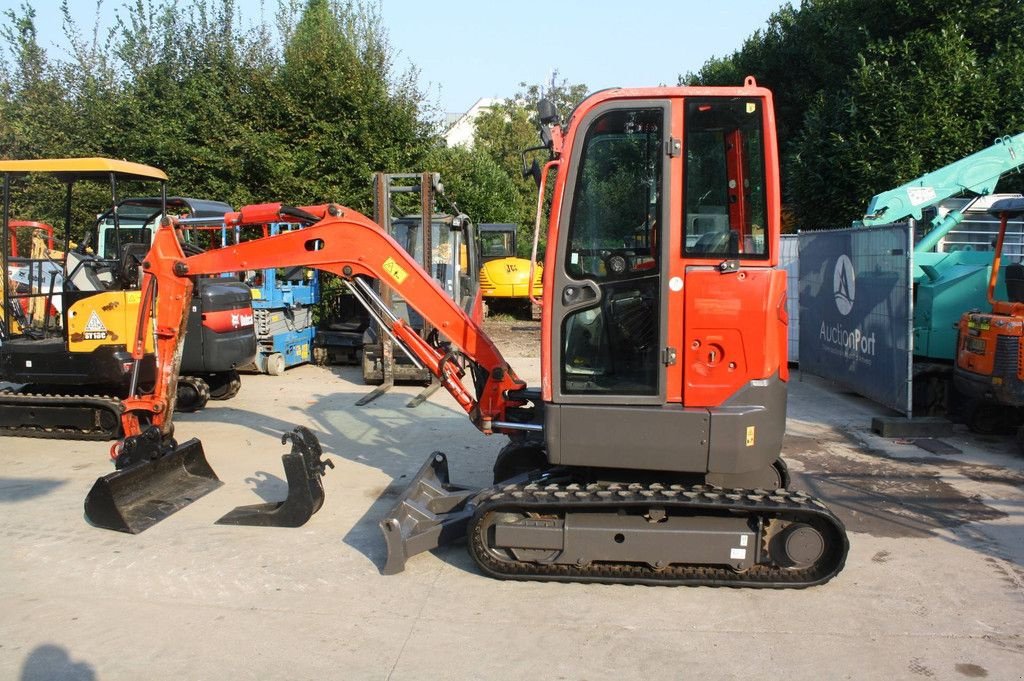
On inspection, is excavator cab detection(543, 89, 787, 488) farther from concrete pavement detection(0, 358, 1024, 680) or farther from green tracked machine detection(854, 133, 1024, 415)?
green tracked machine detection(854, 133, 1024, 415)

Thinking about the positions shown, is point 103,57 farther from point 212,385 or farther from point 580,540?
point 580,540

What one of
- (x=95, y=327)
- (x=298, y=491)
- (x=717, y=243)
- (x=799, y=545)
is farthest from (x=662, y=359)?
(x=95, y=327)

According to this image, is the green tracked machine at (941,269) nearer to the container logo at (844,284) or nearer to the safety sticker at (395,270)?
the container logo at (844,284)

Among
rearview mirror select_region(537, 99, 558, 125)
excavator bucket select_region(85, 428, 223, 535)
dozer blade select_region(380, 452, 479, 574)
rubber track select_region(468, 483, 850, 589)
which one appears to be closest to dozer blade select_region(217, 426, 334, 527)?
excavator bucket select_region(85, 428, 223, 535)

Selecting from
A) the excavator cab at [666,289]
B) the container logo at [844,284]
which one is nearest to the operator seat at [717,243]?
the excavator cab at [666,289]

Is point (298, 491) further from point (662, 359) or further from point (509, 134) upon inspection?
point (509, 134)

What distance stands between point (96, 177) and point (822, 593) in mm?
8015

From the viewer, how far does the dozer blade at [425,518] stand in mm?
5113

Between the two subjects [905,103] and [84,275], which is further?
[905,103]

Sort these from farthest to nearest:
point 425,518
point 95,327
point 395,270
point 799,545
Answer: point 95,327 < point 395,270 < point 425,518 < point 799,545

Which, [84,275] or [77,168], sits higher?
[77,168]

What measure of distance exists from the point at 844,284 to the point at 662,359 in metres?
6.74

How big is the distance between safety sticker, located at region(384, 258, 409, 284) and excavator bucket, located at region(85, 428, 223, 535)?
89.4 inches

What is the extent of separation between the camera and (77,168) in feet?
27.1
